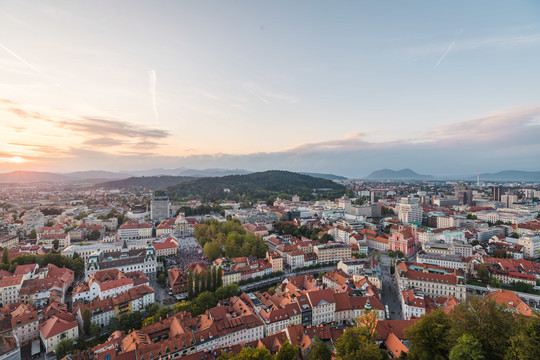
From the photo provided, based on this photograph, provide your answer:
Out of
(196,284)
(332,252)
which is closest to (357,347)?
(196,284)

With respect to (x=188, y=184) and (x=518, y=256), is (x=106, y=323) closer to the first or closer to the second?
(x=518, y=256)

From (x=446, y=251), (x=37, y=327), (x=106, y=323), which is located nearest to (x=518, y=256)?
(x=446, y=251)

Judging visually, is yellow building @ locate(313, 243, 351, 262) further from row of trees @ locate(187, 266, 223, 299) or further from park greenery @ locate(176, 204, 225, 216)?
park greenery @ locate(176, 204, 225, 216)

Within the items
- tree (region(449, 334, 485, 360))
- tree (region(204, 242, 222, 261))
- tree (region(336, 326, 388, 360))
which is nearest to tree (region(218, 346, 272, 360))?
tree (region(336, 326, 388, 360))

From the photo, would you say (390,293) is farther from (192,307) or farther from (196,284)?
(192,307)

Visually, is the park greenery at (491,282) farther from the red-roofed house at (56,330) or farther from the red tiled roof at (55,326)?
the red tiled roof at (55,326)

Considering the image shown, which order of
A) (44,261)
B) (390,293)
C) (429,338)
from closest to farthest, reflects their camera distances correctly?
(429,338), (390,293), (44,261)

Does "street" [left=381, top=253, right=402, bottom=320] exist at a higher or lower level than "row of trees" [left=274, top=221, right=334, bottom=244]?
lower
